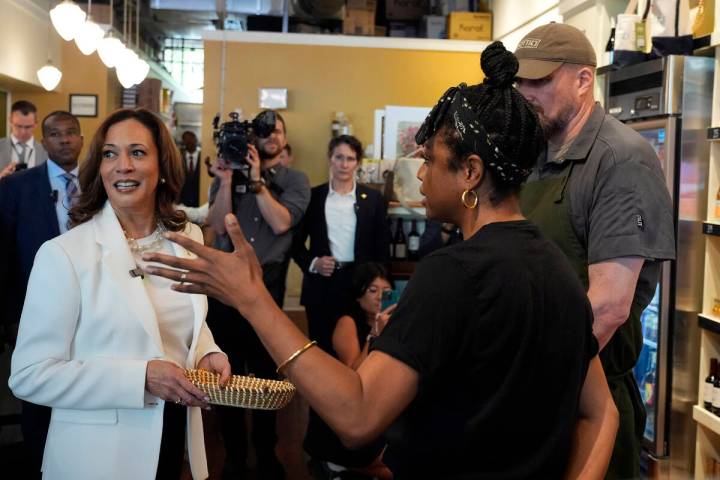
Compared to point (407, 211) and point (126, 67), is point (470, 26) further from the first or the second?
point (126, 67)

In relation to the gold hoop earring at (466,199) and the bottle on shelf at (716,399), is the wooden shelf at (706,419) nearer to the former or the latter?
the bottle on shelf at (716,399)

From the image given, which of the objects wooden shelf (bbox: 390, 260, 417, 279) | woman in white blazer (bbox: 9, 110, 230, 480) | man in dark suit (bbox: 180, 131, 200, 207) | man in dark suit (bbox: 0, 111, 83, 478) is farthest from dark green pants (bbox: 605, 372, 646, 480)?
man in dark suit (bbox: 180, 131, 200, 207)

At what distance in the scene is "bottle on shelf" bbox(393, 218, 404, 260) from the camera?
5.46 metres

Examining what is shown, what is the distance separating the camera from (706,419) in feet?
11.4

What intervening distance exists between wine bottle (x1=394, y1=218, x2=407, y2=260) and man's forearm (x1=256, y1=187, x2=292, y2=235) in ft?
4.91

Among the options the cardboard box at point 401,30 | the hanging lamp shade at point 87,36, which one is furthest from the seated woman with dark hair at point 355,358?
the cardboard box at point 401,30

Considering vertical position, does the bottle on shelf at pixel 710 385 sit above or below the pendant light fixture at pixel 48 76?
below

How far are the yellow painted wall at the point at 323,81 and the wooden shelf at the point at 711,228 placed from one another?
4.27 metres

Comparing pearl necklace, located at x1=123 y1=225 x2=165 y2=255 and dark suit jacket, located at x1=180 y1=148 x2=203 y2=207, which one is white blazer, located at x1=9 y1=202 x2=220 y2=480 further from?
dark suit jacket, located at x1=180 y1=148 x2=203 y2=207

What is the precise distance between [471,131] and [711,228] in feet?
8.29

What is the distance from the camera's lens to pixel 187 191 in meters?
8.83

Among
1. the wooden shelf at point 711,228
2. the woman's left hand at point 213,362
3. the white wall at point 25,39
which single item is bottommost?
the woman's left hand at point 213,362

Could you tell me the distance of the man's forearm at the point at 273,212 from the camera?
3.97 metres

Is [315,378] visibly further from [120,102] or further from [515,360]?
[120,102]
